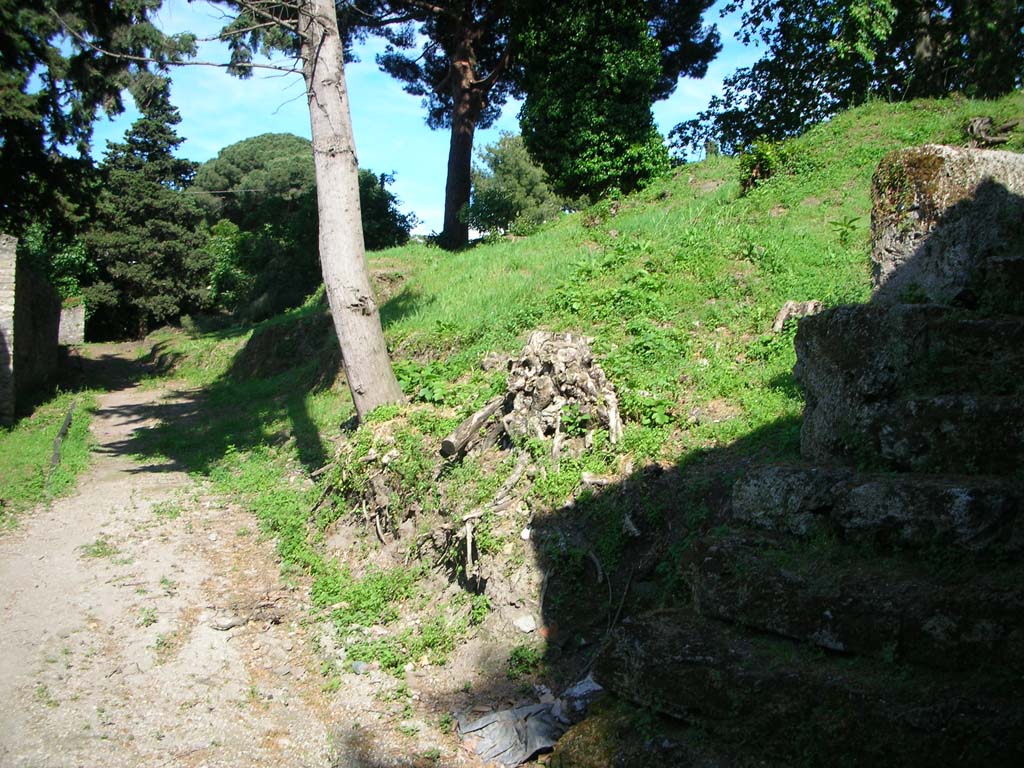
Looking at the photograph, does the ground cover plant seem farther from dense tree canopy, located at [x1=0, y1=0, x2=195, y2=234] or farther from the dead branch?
dense tree canopy, located at [x1=0, y1=0, x2=195, y2=234]

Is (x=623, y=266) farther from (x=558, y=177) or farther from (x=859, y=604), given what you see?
(x=558, y=177)

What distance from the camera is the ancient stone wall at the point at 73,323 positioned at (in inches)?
1036

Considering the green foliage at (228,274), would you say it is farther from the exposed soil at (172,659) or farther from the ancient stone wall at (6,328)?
the exposed soil at (172,659)

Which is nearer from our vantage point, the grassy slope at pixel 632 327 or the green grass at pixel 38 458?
the grassy slope at pixel 632 327

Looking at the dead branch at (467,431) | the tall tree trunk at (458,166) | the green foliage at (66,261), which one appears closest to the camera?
the dead branch at (467,431)

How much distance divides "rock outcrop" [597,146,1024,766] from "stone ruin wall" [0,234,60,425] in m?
12.1

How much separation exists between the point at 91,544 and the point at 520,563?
433 centimetres

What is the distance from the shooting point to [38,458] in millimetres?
9930

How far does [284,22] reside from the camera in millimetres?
7363

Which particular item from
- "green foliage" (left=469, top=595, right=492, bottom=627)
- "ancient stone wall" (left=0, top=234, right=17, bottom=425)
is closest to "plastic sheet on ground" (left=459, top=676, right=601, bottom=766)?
"green foliage" (left=469, top=595, right=492, bottom=627)

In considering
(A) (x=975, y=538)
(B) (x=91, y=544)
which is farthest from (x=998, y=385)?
(B) (x=91, y=544)

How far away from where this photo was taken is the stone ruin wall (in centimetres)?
1211

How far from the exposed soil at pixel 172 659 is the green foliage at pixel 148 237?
22.5 m

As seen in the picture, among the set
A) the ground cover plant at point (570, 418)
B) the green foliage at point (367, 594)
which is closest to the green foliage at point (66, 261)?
the ground cover plant at point (570, 418)
